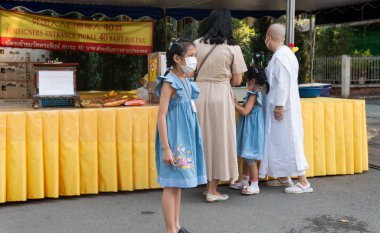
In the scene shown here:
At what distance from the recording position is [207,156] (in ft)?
16.1

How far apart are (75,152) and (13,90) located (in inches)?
84.6

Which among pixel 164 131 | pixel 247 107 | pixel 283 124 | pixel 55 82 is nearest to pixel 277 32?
pixel 247 107

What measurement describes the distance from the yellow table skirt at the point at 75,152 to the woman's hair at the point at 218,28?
0.93 meters

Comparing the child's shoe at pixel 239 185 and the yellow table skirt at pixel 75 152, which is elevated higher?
the yellow table skirt at pixel 75 152

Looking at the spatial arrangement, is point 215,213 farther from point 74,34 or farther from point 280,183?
point 74,34

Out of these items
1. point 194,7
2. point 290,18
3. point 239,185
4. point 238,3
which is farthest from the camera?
point 194,7

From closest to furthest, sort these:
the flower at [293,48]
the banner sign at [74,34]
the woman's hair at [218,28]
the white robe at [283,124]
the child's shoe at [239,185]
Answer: the woman's hair at [218,28], the white robe at [283,124], the child's shoe at [239,185], the flower at [293,48], the banner sign at [74,34]

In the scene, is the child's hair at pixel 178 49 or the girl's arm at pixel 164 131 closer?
the girl's arm at pixel 164 131

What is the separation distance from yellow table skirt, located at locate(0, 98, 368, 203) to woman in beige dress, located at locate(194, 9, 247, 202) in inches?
25.1

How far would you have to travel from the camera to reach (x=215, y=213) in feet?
15.2

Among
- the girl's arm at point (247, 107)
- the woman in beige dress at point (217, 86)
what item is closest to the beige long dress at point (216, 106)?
the woman in beige dress at point (217, 86)

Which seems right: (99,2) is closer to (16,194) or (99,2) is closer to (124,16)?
(124,16)

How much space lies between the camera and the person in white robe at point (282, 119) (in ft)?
16.9

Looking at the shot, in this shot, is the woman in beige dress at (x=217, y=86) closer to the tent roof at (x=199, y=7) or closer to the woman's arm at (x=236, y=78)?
the woman's arm at (x=236, y=78)
